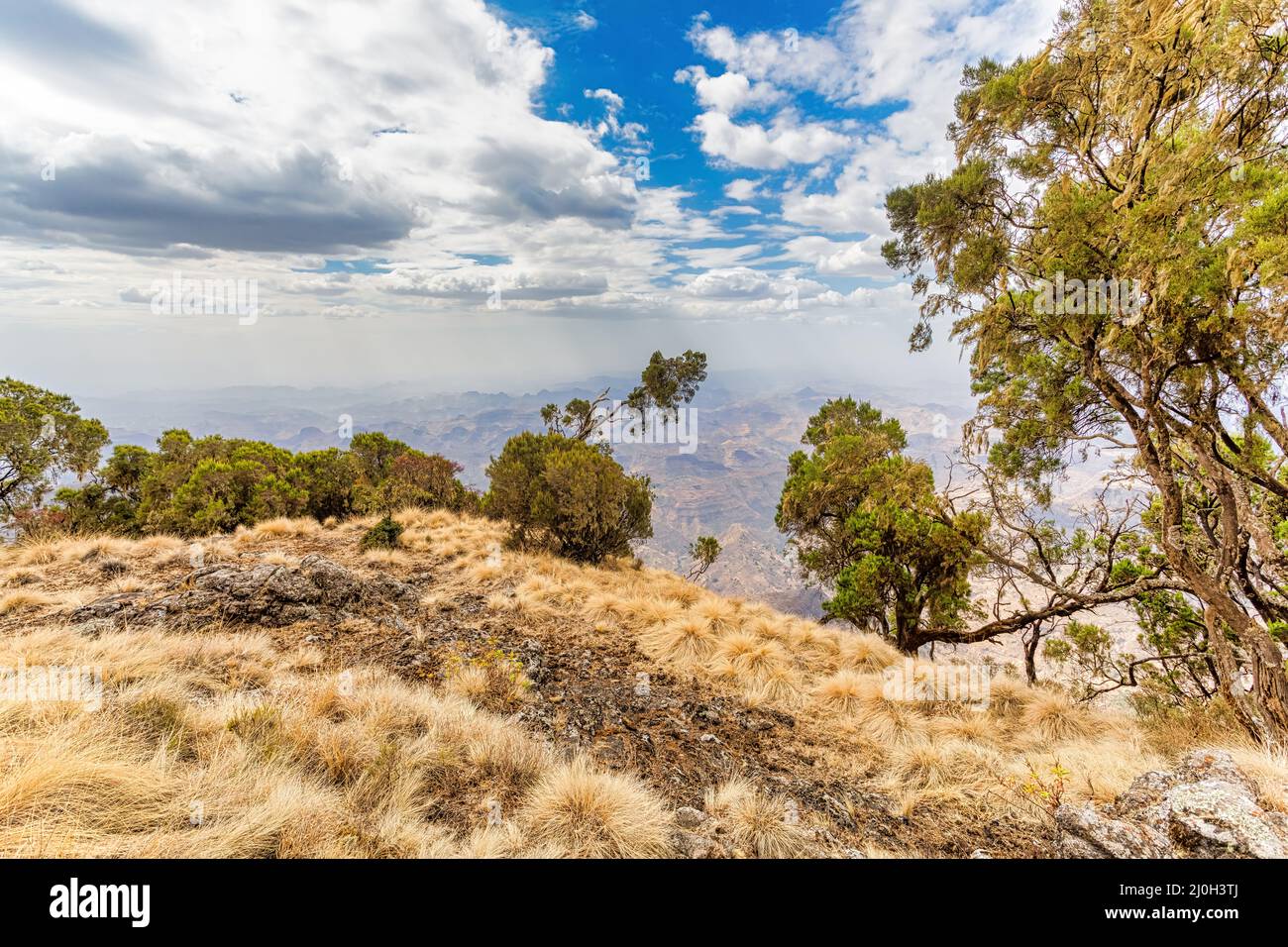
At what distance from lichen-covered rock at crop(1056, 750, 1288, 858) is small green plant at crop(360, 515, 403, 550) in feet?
42.9

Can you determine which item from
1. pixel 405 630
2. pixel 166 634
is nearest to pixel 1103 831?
pixel 405 630

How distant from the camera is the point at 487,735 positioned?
4.05 meters

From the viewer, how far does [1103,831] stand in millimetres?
3223

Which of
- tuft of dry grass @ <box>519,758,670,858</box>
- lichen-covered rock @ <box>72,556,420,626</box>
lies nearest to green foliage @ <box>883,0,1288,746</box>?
tuft of dry grass @ <box>519,758,670,858</box>

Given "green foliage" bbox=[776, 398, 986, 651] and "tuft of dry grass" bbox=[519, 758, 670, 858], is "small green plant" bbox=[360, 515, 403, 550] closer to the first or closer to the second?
"tuft of dry grass" bbox=[519, 758, 670, 858]

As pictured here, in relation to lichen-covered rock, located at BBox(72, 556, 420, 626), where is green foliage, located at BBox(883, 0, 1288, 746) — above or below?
above

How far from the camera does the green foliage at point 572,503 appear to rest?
13648mm

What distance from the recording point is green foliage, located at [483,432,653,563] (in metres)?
13.6

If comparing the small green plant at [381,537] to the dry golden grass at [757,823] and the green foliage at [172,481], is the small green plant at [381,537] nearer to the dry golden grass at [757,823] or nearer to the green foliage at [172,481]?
the green foliage at [172,481]

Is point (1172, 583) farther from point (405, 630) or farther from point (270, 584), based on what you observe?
point (270, 584)

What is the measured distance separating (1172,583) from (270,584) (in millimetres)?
13387

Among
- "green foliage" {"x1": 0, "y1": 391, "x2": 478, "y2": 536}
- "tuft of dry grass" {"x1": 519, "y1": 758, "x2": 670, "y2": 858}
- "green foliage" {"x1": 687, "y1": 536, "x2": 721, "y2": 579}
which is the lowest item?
"green foliage" {"x1": 687, "y1": 536, "x2": 721, "y2": 579}

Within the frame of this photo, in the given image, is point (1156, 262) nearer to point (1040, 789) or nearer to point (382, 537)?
point (1040, 789)

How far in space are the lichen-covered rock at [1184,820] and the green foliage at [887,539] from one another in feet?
19.3
